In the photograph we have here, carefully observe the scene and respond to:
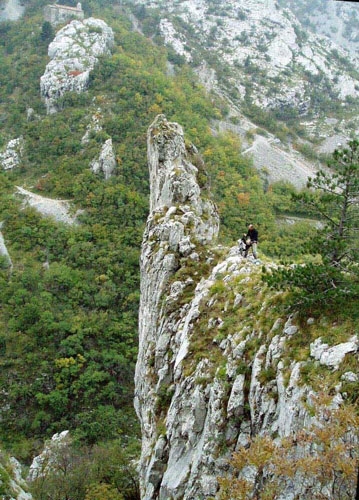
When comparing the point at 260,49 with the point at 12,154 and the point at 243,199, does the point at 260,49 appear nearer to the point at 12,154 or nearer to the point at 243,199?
the point at 243,199

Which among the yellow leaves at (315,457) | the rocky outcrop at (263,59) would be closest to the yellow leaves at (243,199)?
the rocky outcrop at (263,59)

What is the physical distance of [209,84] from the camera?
3250 inches

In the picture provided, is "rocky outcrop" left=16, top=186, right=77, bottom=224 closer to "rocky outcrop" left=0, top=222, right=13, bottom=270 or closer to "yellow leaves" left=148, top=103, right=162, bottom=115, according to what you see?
"rocky outcrop" left=0, top=222, right=13, bottom=270

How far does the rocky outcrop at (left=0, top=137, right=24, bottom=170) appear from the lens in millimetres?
55438

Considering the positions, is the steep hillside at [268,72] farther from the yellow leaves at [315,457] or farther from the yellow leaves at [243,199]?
the yellow leaves at [315,457]

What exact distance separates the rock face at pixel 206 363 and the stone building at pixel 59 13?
75091mm

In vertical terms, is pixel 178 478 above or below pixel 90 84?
above

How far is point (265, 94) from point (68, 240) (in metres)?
56.3

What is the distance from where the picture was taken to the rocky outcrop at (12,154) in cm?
5544

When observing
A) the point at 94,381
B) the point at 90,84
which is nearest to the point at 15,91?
the point at 90,84

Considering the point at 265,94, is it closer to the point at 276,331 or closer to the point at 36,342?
the point at 36,342

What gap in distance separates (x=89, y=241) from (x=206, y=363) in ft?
119

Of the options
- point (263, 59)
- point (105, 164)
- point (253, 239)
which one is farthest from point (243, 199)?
point (263, 59)

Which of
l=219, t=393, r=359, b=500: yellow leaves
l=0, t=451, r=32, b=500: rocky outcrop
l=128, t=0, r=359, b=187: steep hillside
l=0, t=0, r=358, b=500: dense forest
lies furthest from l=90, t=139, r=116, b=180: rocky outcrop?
l=219, t=393, r=359, b=500: yellow leaves
